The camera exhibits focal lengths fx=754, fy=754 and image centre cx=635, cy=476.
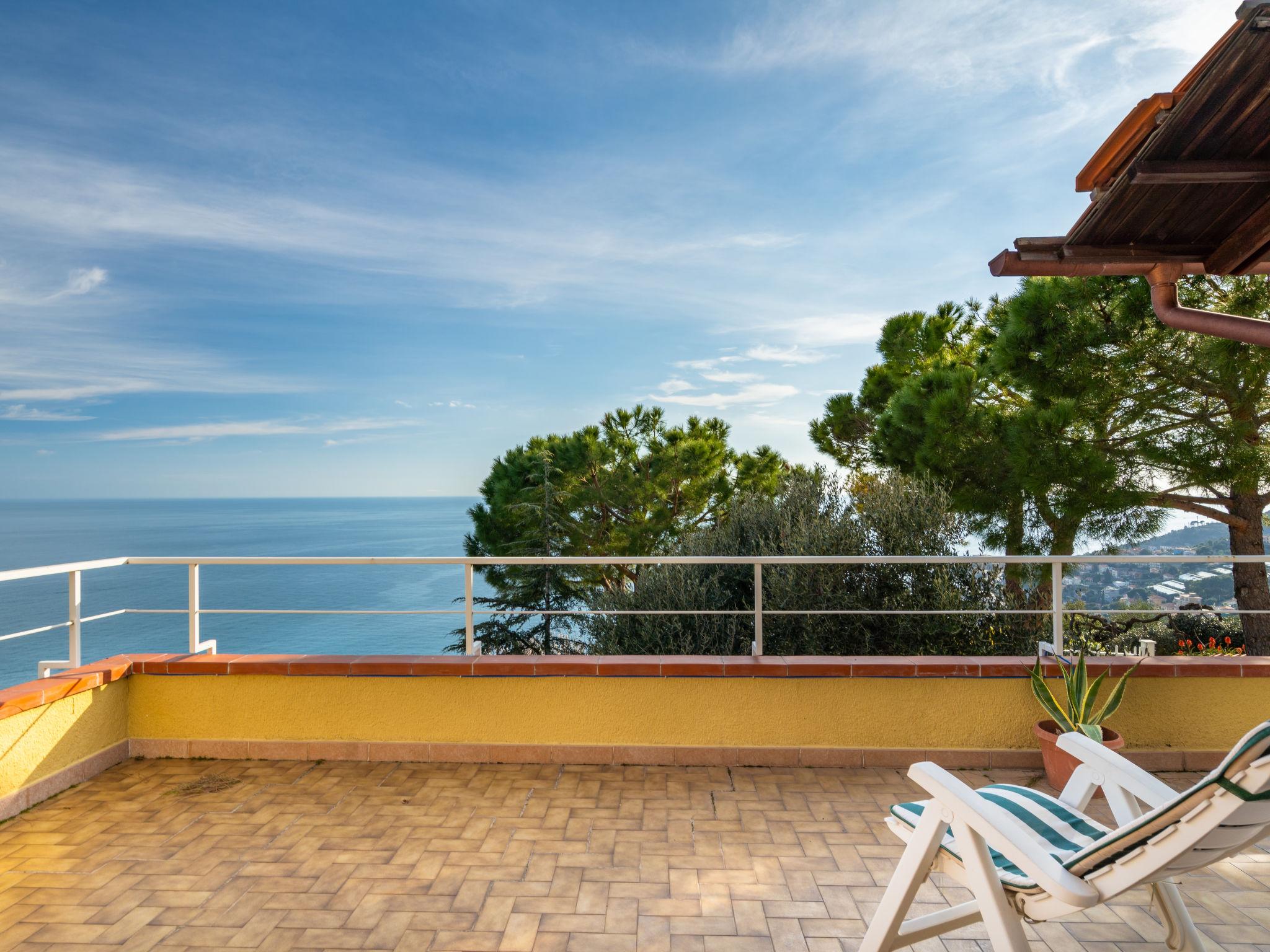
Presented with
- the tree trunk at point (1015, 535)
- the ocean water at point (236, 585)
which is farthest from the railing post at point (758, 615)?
the ocean water at point (236, 585)

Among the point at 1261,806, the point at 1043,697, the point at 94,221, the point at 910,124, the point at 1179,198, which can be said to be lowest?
the point at 1043,697

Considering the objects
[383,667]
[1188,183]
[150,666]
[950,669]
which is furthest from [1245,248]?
[150,666]

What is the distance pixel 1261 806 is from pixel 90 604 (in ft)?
153

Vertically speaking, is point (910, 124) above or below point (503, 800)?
above

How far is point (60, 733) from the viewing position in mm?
3350

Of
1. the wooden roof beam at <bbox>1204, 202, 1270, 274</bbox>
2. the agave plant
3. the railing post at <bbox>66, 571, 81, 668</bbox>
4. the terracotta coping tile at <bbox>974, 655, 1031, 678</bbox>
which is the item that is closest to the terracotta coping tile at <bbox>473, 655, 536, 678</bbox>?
the railing post at <bbox>66, 571, 81, 668</bbox>

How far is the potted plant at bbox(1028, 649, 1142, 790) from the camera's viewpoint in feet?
10.3

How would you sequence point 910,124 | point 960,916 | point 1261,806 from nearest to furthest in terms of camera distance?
point 1261,806
point 960,916
point 910,124

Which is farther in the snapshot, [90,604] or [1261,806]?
[90,604]

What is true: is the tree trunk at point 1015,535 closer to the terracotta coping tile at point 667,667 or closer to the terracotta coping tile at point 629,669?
the terracotta coping tile at point 667,667

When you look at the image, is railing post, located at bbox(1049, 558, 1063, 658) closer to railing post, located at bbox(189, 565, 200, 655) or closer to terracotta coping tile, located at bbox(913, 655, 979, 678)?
terracotta coping tile, located at bbox(913, 655, 979, 678)

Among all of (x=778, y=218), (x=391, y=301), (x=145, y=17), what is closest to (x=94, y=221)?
(x=391, y=301)

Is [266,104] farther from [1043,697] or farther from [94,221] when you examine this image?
[1043,697]

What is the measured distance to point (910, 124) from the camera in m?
11.1
